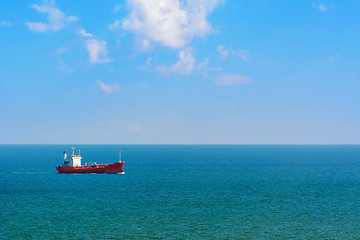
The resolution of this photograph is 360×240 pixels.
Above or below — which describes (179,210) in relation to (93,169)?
below

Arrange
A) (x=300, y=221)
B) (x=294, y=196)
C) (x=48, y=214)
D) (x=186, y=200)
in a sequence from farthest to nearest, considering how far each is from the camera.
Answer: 1. (x=294, y=196)
2. (x=186, y=200)
3. (x=48, y=214)
4. (x=300, y=221)

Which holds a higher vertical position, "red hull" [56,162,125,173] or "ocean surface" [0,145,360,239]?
"red hull" [56,162,125,173]

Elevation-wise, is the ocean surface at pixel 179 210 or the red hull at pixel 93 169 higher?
the red hull at pixel 93 169

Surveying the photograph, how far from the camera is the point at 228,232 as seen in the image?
49062mm

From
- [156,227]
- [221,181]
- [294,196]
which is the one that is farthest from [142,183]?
[156,227]

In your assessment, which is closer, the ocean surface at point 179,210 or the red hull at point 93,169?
the ocean surface at point 179,210

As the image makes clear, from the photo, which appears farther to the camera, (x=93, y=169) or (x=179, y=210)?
(x=93, y=169)

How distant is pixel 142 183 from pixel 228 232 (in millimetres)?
54095

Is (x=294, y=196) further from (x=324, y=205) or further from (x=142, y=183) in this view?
(x=142, y=183)

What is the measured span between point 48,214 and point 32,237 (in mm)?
12808

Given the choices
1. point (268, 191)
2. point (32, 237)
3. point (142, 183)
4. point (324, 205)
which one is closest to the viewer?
point (32, 237)

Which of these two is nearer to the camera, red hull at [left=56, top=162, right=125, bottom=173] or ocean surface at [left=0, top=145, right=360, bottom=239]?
ocean surface at [left=0, top=145, right=360, bottom=239]

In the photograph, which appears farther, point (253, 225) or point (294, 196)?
point (294, 196)

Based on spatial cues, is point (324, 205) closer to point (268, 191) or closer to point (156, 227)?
point (268, 191)
